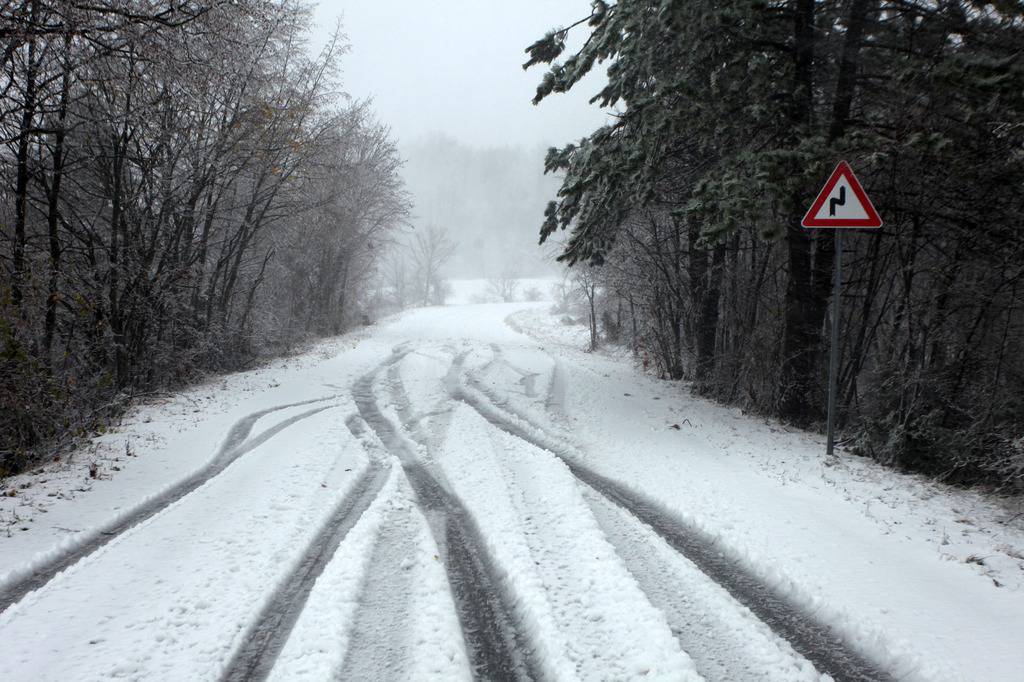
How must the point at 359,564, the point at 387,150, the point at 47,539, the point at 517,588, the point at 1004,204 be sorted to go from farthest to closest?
1. the point at 387,150
2. the point at 1004,204
3. the point at 47,539
4. the point at 359,564
5. the point at 517,588

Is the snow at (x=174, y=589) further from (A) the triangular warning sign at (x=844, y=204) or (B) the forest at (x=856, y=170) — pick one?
(A) the triangular warning sign at (x=844, y=204)

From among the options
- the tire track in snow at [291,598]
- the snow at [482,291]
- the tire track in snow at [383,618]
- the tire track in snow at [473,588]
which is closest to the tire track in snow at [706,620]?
the tire track in snow at [473,588]

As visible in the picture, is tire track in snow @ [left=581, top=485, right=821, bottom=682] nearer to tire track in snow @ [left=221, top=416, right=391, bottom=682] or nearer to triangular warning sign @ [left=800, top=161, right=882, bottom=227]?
tire track in snow @ [left=221, top=416, right=391, bottom=682]

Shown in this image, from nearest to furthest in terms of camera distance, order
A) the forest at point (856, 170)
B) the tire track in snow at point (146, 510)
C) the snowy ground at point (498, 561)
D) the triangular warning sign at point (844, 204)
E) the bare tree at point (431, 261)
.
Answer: the snowy ground at point (498, 561) < the tire track in snow at point (146, 510) < the triangular warning sign at point (844, 204) < the forest at point (856, 170) < the bare tree at point (431, 261)

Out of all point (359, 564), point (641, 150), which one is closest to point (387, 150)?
point (641, 150)

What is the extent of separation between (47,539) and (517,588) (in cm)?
365

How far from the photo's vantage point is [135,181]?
10062mm

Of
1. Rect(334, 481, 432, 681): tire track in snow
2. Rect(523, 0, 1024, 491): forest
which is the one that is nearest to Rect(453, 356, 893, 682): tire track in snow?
Rect(334, 481, 432, 681): tire track in snow

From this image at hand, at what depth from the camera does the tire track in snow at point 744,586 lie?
9.26 ft

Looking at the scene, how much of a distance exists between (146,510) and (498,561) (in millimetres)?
3244

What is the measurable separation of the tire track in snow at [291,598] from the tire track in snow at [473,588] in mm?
580

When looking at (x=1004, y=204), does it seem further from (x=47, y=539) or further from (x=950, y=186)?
(x=47, y=539)

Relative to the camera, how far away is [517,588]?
342 centimetres

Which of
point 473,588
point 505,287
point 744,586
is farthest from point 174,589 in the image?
point 505,287
